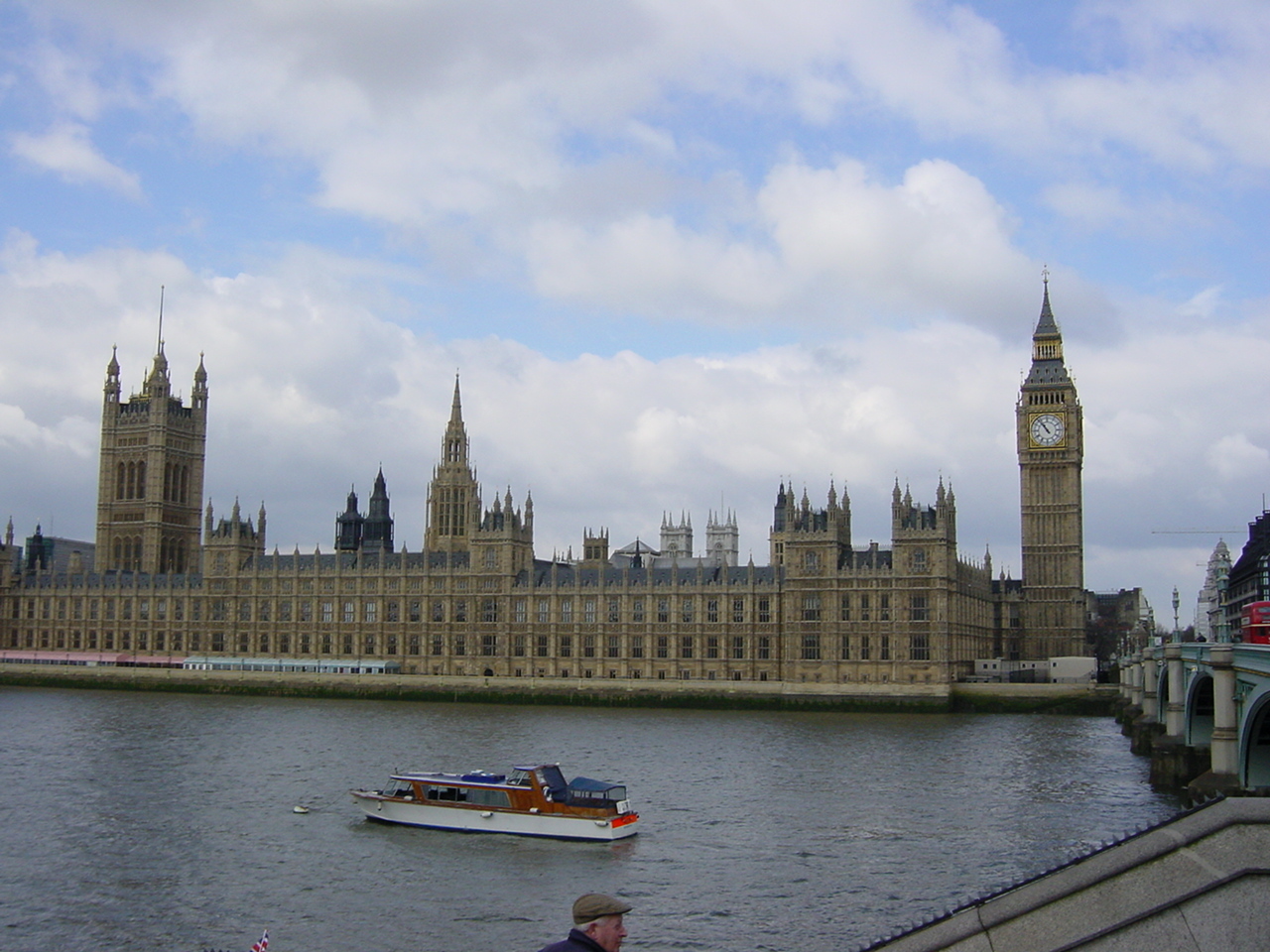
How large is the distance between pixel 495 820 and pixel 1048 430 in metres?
103

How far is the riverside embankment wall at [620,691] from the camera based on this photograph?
10694cm

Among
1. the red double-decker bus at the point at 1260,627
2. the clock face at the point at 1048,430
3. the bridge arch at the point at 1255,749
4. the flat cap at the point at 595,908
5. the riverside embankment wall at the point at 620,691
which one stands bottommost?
the riverside embankment wall at the point at 620,691

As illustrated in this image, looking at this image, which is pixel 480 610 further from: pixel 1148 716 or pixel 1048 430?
pixel 1148 716

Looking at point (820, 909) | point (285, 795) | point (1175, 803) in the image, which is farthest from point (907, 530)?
point (820, 909)

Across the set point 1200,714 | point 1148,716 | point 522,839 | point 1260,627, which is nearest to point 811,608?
point 1148,716

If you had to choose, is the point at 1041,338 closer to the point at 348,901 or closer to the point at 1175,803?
the point at 1175,803

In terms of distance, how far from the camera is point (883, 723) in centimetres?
9488

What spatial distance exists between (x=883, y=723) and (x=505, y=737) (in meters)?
28.9

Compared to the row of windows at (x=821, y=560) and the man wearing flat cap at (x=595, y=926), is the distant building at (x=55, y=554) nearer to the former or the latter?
the row of windows at (x=821, y=560)

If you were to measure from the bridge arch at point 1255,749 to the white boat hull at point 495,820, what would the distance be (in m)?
20.9

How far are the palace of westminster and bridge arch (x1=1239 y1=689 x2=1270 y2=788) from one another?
62.9 m

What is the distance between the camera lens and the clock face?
453 ft

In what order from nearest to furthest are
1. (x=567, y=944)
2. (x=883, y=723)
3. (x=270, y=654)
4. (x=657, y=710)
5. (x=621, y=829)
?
(x=567, y=944) < (x=621, y=829) < (x=883, y=723) < (x=657, y=710) < (x=270, y=654)

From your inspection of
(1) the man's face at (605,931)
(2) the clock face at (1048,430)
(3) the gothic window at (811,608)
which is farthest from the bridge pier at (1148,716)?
(1) the man's face at (605,931)
